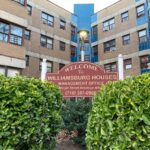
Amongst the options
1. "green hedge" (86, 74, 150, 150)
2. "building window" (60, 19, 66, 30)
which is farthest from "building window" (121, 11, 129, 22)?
"green hedge" (86, 74, 150, 150)

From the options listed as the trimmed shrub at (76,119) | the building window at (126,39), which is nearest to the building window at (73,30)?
the building window at (126,39)

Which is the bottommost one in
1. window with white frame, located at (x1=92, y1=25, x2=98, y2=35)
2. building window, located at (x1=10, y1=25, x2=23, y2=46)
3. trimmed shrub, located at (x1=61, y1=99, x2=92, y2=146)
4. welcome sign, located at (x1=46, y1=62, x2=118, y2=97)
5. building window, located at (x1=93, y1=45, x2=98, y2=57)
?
trimmed shrub, located at (x1=61, y1=99, x2=92, y2=146)

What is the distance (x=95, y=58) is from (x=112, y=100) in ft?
89.1

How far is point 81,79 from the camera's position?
7.71m

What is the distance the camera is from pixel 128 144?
3.57m

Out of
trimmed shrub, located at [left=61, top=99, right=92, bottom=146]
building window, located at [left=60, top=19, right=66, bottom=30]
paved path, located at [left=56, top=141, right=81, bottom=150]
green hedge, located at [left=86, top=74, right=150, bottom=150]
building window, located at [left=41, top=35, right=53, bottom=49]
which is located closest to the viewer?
green hedge, located at [left=86, top=74, right=150, bottom=150]

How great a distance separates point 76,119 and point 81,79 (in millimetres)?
1768

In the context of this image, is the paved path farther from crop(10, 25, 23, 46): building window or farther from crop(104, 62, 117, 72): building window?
crop(104, 62, 117, 72): building window

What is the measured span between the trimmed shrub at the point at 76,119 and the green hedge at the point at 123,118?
4243 millimetres

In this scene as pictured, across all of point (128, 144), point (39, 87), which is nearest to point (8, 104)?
point (39, 87)

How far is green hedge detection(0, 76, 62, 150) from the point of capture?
4.42 meters

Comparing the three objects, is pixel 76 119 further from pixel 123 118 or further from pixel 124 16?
pixel 124 16

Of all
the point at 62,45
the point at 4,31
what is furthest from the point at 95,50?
the point at 4,31

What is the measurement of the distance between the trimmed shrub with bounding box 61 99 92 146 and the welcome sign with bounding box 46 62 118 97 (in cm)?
135
